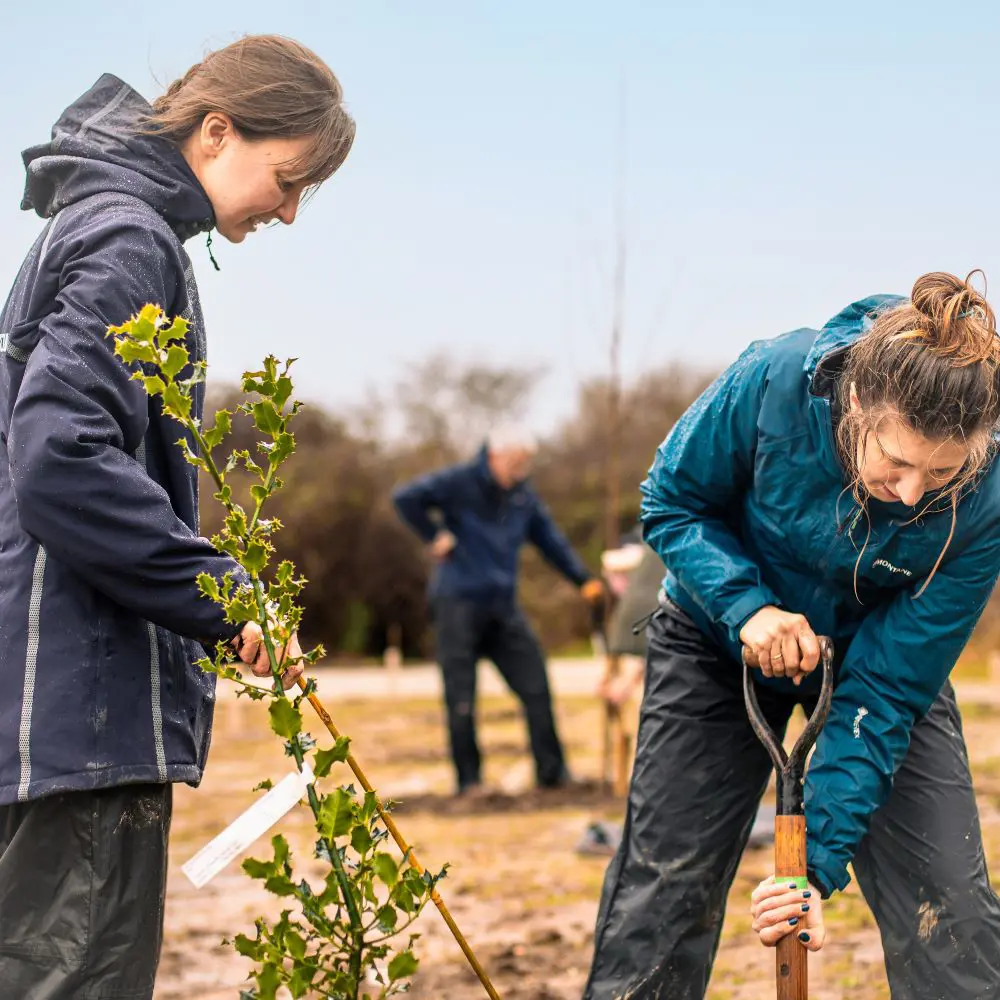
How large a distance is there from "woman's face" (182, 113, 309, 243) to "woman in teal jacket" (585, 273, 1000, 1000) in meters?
1.03

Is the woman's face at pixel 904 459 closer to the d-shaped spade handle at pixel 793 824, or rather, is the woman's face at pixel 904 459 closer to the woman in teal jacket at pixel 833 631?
the woman in teal jacket at pixel 833 631

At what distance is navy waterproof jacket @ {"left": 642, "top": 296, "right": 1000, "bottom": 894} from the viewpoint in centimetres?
285

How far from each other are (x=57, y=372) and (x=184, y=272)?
13.7 inches

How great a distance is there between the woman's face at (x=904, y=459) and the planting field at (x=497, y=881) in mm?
2007

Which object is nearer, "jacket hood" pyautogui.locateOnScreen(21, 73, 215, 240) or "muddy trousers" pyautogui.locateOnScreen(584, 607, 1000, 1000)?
"jacket hood" pyautogui.locateOnScreen(21, 73, 215, 240)

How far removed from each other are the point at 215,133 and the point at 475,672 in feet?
20.4

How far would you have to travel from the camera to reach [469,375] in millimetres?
24203

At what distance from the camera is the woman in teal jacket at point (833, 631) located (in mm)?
2648

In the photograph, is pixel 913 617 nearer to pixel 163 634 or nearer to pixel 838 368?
pixel 838 368

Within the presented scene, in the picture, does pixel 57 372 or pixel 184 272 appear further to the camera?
pixel 184 272

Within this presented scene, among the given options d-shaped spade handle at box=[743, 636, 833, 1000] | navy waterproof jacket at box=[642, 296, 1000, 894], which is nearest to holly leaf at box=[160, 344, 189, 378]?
navy waterproof jacket at box=[642, 296, 1000, 894]

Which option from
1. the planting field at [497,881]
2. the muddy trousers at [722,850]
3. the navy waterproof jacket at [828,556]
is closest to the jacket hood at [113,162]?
the navy waterproof jacket at [828,556]

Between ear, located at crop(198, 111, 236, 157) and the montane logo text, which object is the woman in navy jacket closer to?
ear, located at crop(198, 111, 236, 157)


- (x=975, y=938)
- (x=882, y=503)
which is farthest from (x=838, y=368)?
(x=975, y=938)
